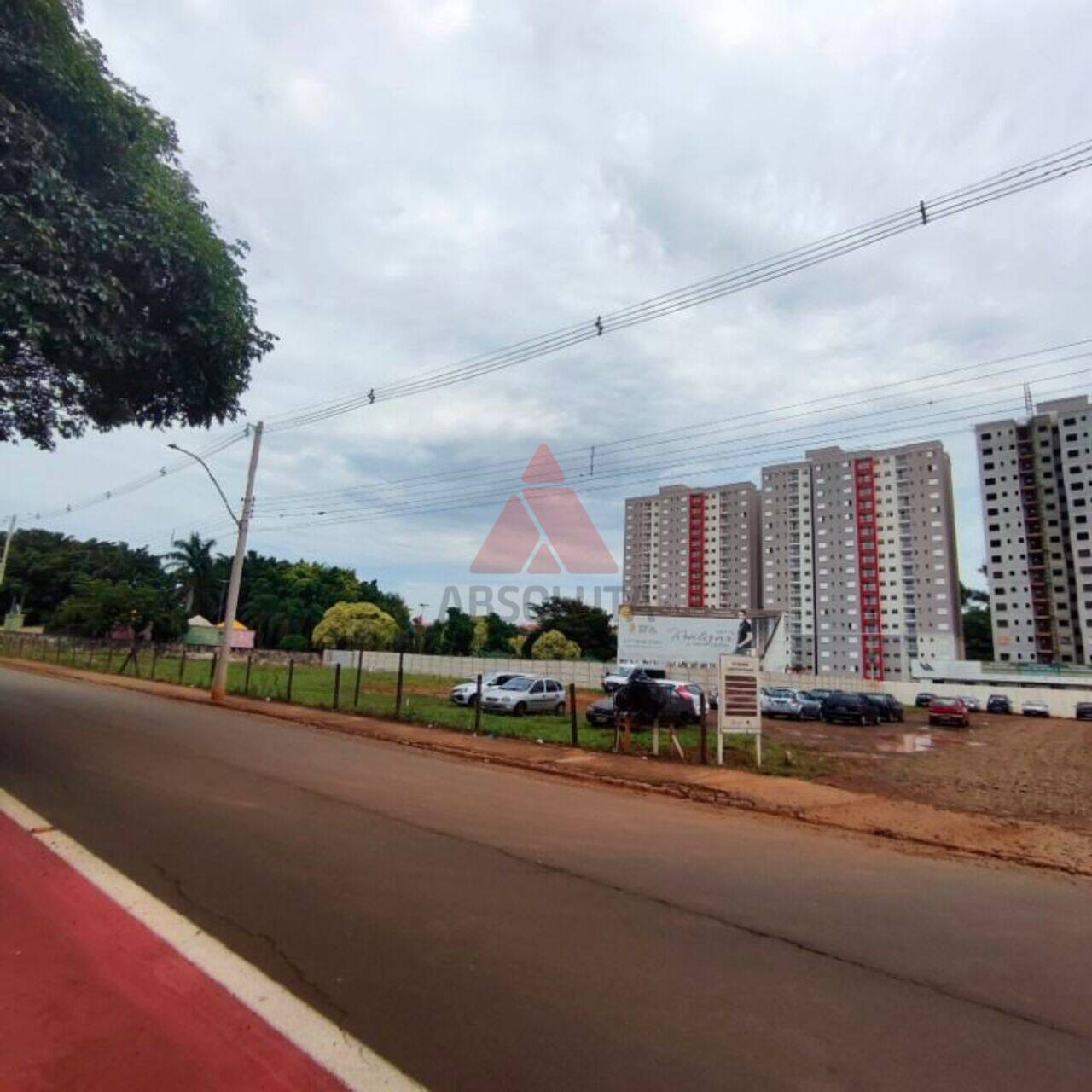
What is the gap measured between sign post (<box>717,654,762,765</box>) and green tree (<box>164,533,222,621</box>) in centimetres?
6475

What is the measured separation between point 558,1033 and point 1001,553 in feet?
324

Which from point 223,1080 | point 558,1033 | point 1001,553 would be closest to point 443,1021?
point 558,1033

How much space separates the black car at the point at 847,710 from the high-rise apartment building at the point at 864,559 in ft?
192

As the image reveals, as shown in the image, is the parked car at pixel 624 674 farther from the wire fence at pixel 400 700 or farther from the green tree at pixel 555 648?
the green tree at pixel 555 648

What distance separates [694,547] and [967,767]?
3627 inches

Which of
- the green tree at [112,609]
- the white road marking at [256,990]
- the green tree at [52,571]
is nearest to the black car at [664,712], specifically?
the white road marking at [256,990]

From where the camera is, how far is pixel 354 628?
58.5 m

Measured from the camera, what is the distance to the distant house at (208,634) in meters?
59.0

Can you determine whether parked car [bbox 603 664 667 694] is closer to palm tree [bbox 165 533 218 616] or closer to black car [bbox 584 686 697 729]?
black car [bbox 584 686 697 729]

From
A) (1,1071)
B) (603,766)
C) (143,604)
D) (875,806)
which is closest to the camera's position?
(1,1071)

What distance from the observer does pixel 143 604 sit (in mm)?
41719

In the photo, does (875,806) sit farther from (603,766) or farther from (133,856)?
(133,856)

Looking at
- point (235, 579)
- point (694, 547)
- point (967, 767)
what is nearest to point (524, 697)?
point (235, 579)

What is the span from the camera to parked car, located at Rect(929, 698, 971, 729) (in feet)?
96.7
